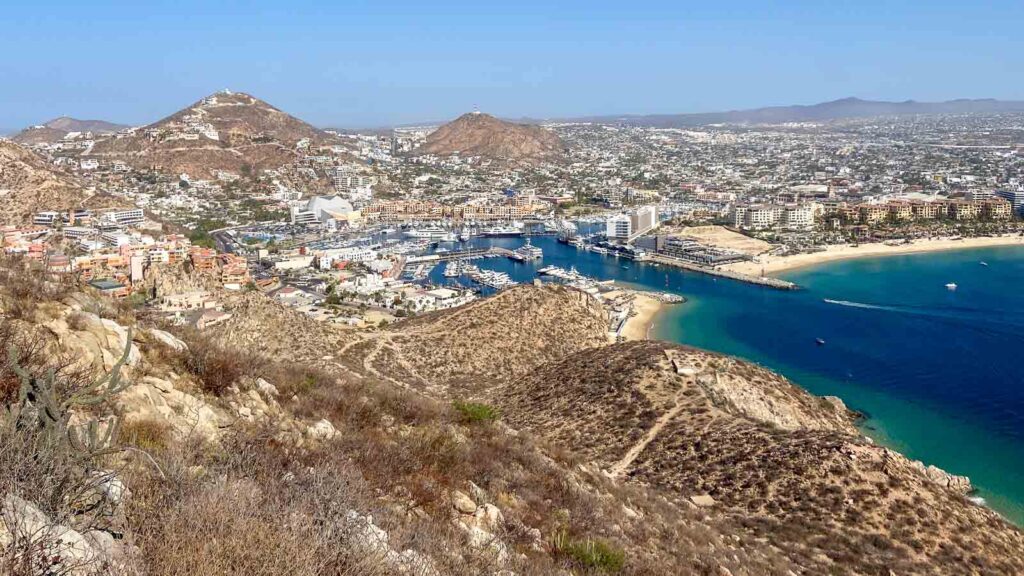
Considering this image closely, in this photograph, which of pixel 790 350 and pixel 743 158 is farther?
pixel 743 158

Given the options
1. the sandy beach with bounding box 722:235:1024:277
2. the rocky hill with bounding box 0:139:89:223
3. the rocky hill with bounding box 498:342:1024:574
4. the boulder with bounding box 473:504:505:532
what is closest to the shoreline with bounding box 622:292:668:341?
the sandy beach with bounding box 722:235:1024:277

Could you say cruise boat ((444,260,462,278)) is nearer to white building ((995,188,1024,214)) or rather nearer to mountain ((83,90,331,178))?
mountain ((83,90,331,178))

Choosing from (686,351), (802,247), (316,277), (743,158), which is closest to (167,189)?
(316,277)

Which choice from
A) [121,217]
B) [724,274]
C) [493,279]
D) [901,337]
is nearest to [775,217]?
[724,274]

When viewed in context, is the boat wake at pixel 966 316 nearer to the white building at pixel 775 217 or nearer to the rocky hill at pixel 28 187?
the white building at pixel 775 217

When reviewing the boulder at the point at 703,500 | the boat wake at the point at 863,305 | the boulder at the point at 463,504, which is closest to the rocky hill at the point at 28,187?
the boulder at the point at 703,500

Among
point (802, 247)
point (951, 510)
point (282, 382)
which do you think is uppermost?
point (282, 382)

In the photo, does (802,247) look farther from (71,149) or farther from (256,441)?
(71,149)

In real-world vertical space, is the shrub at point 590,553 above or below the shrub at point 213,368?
below
